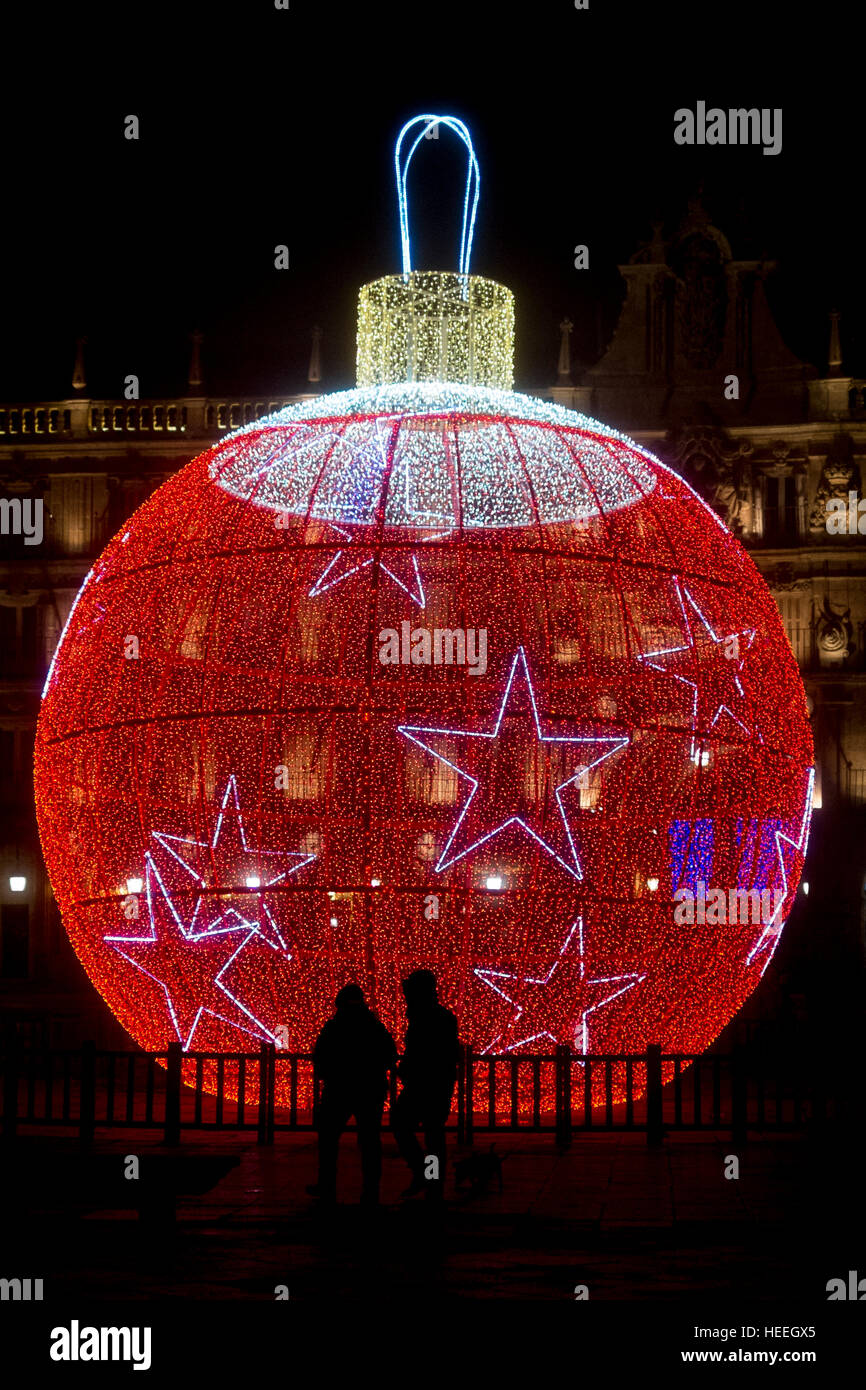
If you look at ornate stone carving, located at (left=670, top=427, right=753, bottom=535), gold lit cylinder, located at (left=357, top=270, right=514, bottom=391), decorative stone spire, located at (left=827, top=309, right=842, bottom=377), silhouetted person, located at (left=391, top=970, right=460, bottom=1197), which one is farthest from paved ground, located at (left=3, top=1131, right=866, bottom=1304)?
decorative stone spire, located at (left=827, top=309, right=842, bottom=377)

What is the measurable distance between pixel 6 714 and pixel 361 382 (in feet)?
74.8

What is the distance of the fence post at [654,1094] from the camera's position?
15914mm

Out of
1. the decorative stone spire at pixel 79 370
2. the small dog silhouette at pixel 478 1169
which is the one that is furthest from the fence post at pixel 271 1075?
the decorative stone spire at pixel 79 370

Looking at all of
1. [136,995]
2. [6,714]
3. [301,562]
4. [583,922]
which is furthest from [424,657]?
[6,714]

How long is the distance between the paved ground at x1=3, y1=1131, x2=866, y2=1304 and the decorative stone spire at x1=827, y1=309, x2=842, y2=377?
24.5 m

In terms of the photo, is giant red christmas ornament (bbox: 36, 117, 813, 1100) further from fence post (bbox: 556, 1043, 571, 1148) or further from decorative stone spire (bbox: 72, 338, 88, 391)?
decorative stone spire (bbox: 72, 338, 88, 391)

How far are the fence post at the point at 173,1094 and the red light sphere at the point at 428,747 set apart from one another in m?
0.35

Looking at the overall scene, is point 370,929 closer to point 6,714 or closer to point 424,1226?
point 424,1226

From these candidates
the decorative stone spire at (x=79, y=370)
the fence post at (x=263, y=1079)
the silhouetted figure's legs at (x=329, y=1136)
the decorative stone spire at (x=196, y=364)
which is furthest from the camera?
the decorative stone spire at (x=79, y=370)

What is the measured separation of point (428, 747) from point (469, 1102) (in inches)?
109

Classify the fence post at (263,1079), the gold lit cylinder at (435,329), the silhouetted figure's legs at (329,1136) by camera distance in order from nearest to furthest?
the silhouetted figure's legs at (329,1136)
the fence post at (263,1079)
the gold lit cylinder at (435,329)

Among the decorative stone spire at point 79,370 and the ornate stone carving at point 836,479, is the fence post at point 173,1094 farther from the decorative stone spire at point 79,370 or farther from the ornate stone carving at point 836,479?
the decorative stone spire at point 79,370

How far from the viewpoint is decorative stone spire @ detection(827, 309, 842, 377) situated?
36.9 m

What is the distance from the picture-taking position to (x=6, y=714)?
38.9 metres
